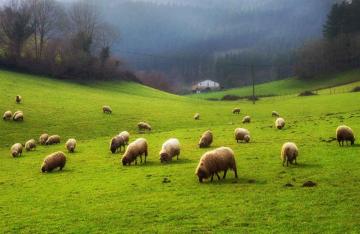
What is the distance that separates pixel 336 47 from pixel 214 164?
468 ft

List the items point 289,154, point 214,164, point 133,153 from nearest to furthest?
point 214,164
point 289,154
point 133,153

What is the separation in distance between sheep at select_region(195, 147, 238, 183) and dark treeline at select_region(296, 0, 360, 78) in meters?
133

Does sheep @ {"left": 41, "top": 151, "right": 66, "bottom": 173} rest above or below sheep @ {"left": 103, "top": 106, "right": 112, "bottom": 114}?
below

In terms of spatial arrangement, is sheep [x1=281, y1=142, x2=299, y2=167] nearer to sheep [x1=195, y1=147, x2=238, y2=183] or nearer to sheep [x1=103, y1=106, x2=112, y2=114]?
sheep [x1=195, y1=147, x2=238, y2=183]

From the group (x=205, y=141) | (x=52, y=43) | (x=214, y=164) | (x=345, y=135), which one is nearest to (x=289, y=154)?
(x=214, y=164)

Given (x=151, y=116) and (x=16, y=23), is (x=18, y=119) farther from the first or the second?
(x=16, y=23)

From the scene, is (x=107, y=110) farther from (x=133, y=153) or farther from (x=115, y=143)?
(x=133, y=153)

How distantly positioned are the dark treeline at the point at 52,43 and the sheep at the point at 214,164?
3116 inches

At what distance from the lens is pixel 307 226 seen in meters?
15.6

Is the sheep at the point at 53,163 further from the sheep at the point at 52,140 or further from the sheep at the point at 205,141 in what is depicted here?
the sheep at the point at 52,140

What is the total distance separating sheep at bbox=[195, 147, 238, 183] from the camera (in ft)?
74.8

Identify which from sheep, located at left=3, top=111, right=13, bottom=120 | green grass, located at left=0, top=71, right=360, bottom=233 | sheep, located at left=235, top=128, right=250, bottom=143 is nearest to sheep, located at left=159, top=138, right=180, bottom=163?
green grass, located at left=0, top=71, right=360, bottom=233

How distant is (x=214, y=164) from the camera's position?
23.1 meters

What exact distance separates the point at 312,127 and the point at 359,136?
9605 millimetres
